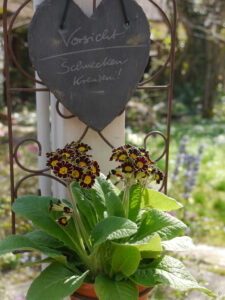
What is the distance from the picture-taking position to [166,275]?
122 centimetres

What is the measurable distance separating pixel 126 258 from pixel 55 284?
0.24 metres

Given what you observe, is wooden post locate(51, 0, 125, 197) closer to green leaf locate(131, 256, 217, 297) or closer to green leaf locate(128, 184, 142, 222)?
green leaf locate(128, 184, 142, 222)

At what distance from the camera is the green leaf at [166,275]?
1.17 metres

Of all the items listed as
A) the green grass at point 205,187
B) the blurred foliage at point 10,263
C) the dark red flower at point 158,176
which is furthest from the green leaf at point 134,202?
the green grass at point 205,187

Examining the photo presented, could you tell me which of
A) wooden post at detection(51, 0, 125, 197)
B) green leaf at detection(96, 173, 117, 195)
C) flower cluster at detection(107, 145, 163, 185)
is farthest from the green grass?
flower cluster at detection(107, 145, 163, 185)

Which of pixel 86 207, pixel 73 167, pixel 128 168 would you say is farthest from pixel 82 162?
pixel 86 207

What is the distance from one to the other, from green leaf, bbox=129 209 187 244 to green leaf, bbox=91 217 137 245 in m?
0.13

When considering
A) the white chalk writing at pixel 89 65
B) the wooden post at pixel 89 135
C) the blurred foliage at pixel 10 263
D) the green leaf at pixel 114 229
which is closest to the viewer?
the green leaf at pixel 114 229

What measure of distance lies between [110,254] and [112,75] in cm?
Result: 65

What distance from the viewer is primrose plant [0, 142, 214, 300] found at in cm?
115

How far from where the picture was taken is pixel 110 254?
1.29m

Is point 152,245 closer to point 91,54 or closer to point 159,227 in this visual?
point 159,227

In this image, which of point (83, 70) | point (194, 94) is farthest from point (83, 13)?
point (194, 94)

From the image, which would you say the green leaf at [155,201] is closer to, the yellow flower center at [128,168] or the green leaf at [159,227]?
the green leaf at [159,227]
